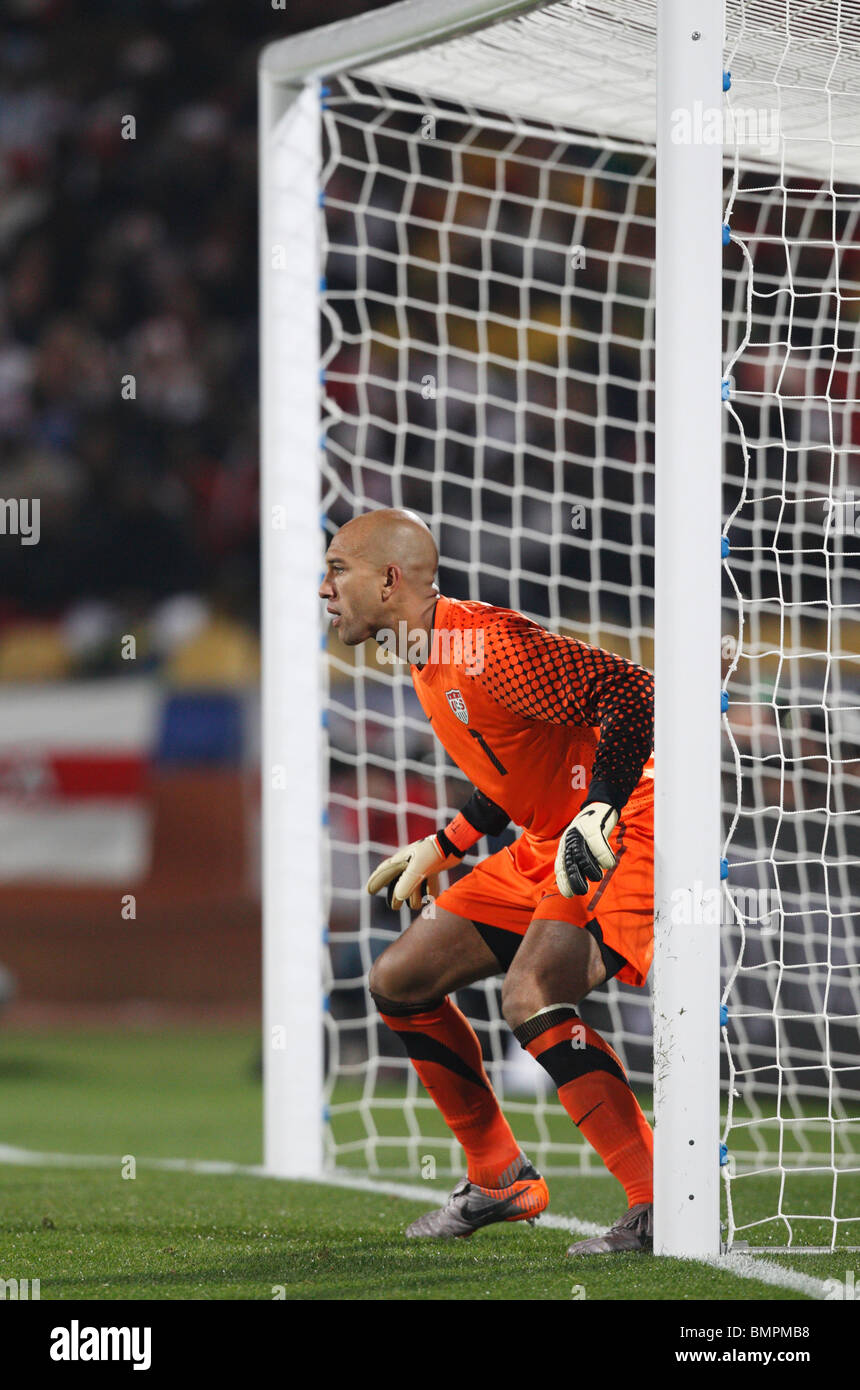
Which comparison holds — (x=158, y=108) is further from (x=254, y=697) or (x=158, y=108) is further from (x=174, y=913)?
(x=174, y=913)

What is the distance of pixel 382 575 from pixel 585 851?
82 cm

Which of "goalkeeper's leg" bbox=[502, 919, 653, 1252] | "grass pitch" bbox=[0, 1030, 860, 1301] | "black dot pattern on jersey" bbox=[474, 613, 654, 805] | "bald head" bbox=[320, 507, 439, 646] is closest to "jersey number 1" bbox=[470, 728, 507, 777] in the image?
"black dot pattern on jersey" bbox=[474, 613, 654, 805]

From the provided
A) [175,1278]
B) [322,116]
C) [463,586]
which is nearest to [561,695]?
[175,1278]

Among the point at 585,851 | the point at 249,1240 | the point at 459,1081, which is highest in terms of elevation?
the point at 585,851

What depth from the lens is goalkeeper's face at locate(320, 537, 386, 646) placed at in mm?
3709

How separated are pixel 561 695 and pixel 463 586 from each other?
5.89 m

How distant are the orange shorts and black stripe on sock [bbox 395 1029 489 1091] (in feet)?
0.98

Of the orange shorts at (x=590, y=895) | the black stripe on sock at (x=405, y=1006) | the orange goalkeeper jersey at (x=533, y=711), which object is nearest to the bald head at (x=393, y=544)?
the orange goalkeeper jersey at (x=533, y=711)

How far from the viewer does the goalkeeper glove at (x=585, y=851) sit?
3268mm

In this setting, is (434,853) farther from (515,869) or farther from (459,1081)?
(459,1081)

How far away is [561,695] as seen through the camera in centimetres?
349

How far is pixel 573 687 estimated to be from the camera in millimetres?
3488

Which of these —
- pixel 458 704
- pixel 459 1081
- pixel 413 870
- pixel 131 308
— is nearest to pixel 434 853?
pixel 413 870

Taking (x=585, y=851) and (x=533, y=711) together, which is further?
(x=533, y=711)
